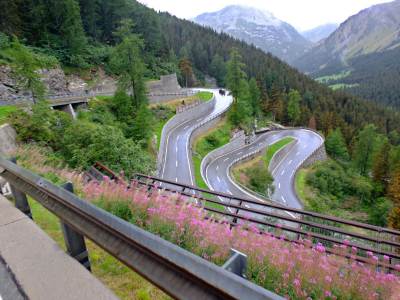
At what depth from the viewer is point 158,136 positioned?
3931 centimetres

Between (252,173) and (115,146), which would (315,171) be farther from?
(115,146)

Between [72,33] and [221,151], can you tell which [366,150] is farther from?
[72,33]

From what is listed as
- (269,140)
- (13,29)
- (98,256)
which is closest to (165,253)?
(98,256)

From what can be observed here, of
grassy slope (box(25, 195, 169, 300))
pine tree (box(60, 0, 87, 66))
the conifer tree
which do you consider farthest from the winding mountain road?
grassy slope (box(25, 195, 169, 300))

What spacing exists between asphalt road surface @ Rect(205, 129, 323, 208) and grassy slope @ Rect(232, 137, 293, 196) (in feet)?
4.14

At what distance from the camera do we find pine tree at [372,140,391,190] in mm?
54688

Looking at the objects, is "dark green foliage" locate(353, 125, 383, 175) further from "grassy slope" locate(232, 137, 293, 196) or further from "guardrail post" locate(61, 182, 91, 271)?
"guardrail post" locate(61, 182, 91, 271)

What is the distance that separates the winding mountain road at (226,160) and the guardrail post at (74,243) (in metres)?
26.3

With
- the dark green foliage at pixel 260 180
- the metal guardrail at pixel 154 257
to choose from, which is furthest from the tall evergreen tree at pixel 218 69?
the metal guardrail at pixel 154 257

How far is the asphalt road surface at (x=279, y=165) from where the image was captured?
33.7 metres

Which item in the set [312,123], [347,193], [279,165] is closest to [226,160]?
[279,165]

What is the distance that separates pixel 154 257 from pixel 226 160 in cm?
4065

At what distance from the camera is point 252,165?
44438mm

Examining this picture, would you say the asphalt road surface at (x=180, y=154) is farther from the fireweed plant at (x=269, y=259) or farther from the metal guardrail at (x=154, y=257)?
the metal guardrail at (x=154, y=257)
